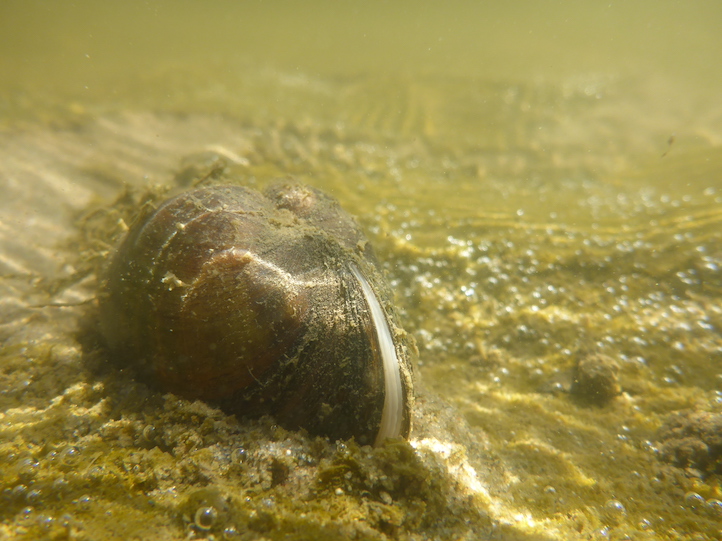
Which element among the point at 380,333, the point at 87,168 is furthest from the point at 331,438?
the point at 87,168

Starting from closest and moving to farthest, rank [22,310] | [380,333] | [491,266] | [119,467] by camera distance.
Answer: [119,467]
[380,333]
[22,310]
[491,266]

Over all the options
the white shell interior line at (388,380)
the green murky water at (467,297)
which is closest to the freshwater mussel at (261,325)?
the white shell interior line at (388,380)

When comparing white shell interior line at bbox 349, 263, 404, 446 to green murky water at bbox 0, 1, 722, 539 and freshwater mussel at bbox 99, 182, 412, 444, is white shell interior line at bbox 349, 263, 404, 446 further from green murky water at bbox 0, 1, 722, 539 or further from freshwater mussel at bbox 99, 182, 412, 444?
green murky water at bbox 0, 1, 722, 539

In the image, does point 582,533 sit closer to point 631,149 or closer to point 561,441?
point 561,441

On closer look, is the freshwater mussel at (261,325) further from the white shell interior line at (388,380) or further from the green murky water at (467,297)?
the green murky water at (467,297)

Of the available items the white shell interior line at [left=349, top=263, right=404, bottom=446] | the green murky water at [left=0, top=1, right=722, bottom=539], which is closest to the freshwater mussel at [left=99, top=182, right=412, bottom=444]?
the white shell interior line at [left=349, top=263, right=404, bottom=446]

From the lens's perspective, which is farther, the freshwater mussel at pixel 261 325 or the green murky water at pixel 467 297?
the freshwater mussel at pixel 261 325
